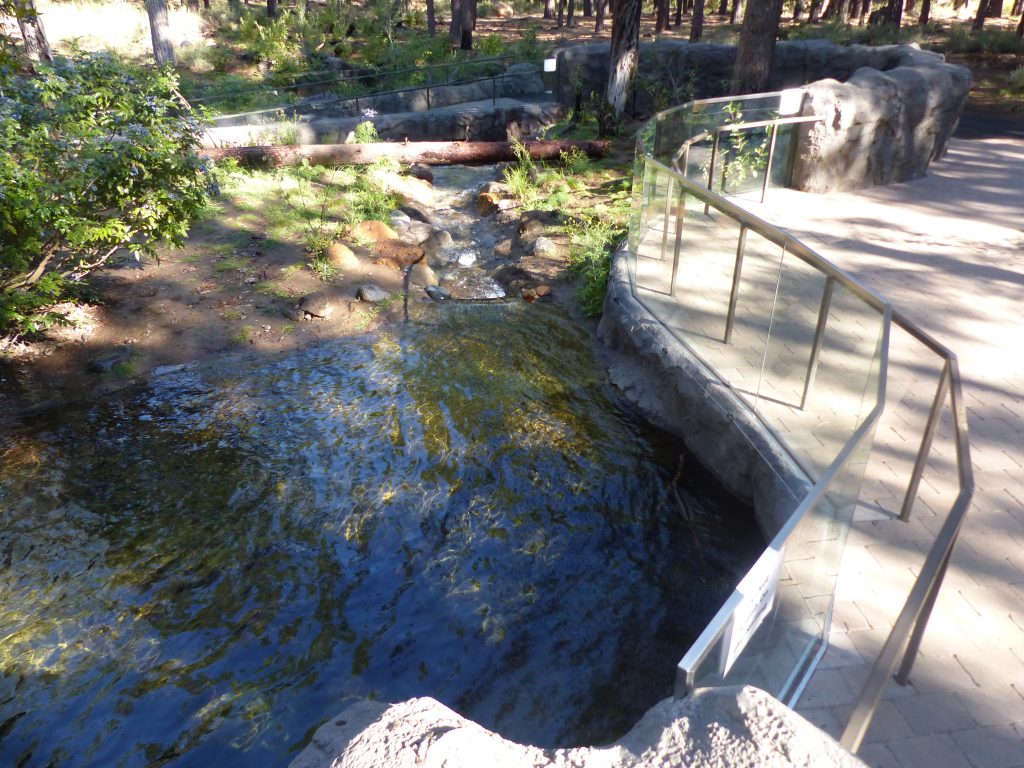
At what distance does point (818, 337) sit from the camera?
500 centimetres

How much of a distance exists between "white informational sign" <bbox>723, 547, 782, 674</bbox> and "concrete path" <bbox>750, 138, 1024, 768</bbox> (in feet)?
3.49

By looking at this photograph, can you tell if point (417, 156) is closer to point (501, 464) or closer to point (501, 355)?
point (501, 355)

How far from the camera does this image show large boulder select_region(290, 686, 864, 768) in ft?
7.61

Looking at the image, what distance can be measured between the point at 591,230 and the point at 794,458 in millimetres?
5933

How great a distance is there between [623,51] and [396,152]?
5.16 metres

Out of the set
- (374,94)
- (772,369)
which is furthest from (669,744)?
(374,94)

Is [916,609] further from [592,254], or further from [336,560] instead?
[592,254]

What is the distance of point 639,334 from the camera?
750cm

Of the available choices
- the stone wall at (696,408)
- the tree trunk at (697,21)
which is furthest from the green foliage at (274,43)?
the stone wall at (696,408)

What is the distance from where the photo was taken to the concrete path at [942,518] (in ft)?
11.5

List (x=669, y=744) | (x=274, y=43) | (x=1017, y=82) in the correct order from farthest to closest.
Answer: (x=274, y=43) < (x=1017, y=82) < (x=669, y=744)

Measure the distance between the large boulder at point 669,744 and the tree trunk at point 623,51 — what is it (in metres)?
14.9

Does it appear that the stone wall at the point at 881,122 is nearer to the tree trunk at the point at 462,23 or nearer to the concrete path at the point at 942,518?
the concrete path at the point at 942,518

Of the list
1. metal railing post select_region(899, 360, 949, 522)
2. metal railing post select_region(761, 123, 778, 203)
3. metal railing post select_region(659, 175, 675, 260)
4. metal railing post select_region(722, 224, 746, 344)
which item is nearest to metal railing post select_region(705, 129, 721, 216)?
metal railing post select_region(761, 123, 778, 203)
